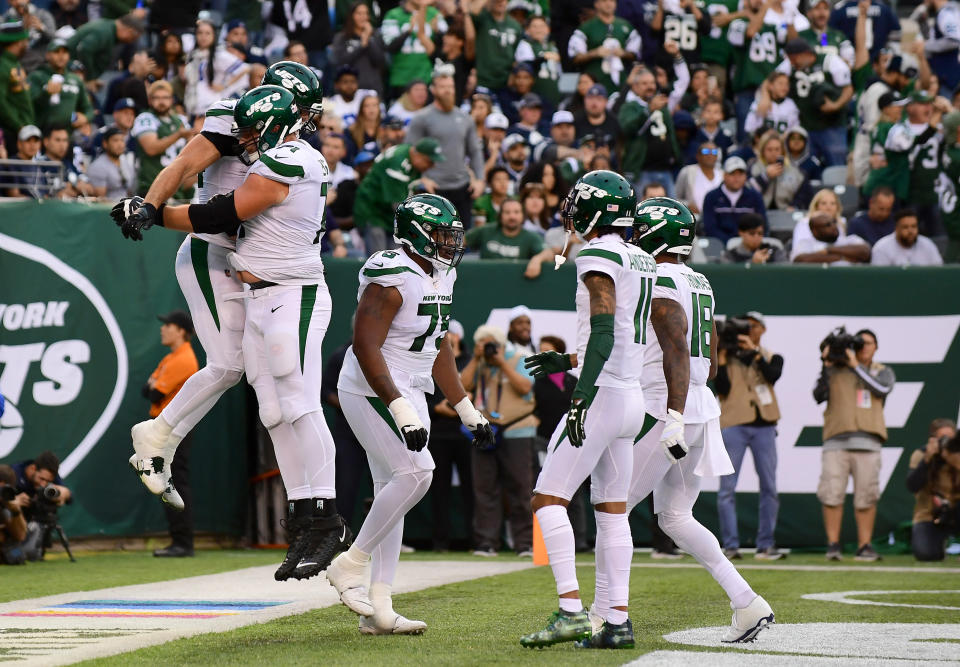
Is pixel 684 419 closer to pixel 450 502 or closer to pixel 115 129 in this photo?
pixel 450 502

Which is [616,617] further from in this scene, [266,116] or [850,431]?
[850,431]

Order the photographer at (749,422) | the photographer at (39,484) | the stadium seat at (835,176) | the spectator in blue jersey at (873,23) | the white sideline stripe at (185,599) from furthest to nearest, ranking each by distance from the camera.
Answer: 1. the spectator in blue jersey at (873,23)
2. the stadium seat at (835,176)
3. the photographer at (749,422)
4. the photographer at (39,484)
5. the white sideline stripe at (185,599)

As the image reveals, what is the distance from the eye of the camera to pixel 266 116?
6715 mm

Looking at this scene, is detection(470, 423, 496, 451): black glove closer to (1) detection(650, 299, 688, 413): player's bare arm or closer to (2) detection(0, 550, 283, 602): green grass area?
(1) detection(650, 299, 688, 413): player's bare arm

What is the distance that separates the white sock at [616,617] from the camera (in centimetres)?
671

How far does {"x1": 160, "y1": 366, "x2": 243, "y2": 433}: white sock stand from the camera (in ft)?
23.1

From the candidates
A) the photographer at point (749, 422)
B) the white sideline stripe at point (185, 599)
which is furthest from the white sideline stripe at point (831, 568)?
the white sideline stripe at point (185, 599)

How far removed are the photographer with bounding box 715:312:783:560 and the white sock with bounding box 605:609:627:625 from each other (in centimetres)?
612

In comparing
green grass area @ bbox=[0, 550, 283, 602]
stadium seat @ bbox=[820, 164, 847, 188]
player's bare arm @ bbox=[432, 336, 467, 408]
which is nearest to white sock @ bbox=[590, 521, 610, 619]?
player's bare arm @ bbox=[432, 336, 467, 408]

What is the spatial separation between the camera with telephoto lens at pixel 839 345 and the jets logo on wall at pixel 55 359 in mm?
6111

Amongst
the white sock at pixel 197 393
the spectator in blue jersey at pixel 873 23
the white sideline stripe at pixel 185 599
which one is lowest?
the white sideline stripe at pixel 185 599

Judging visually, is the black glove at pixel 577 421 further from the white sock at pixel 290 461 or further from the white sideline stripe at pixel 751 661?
the white sock at pixel 290 461

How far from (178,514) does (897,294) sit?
6788 millimetres

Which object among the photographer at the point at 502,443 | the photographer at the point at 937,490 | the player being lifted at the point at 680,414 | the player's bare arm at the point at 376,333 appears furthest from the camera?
the photographer at the point at 502,443
